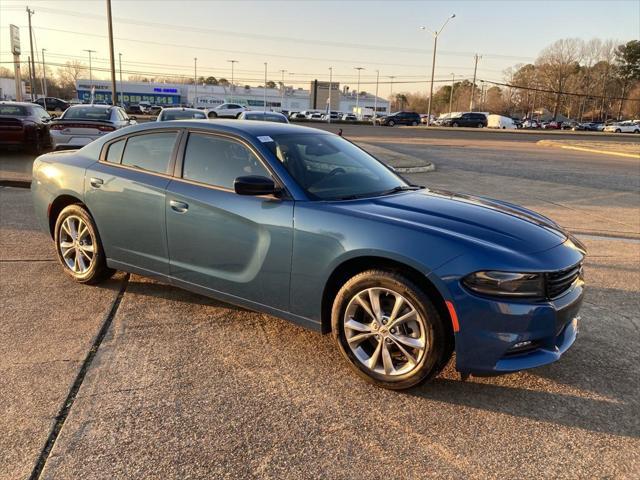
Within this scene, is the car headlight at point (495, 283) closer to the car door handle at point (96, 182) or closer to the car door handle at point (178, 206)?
the car door handle at point (178, 206)

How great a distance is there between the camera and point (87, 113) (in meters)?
12.9

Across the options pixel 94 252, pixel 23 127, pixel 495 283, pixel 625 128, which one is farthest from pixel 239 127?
pixel 625 128

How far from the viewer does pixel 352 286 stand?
322 cm

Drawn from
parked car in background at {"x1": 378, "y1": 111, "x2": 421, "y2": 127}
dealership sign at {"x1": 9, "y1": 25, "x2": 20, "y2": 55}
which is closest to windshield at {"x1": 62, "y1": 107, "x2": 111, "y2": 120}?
dealership sign at {"x1": 9, "y1": 25, "x2": 20, "y2": 55}

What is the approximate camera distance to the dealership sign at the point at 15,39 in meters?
41.5

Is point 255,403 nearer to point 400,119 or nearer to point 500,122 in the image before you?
point 400,119

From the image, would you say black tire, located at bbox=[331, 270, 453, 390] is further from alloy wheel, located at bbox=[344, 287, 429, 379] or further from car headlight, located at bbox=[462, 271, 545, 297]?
car headlight, located at bbox=[462, 271, 545, 297]

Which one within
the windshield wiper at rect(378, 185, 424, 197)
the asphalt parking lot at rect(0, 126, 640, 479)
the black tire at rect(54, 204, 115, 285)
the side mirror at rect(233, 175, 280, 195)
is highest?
the side mirror at rect(233, 175, 280, 195)

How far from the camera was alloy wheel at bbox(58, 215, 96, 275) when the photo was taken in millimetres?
4758

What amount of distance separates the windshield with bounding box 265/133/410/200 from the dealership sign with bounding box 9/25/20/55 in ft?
151

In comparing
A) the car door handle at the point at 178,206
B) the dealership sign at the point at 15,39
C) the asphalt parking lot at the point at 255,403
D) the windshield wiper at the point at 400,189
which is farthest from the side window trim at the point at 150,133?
the dealership sign at the point at 15,39

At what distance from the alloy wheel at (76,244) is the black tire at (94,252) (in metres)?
0.02

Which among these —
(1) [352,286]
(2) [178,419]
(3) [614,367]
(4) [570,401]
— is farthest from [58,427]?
(3) [614,367]

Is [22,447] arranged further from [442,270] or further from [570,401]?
[570,401]
